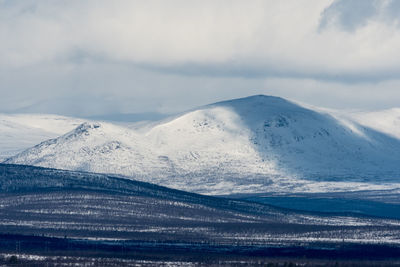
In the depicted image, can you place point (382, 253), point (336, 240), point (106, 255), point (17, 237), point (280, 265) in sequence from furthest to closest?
point (336, 240)
point (17, 237)
point (382, 253)
point (106, 255)
point (280, 265)

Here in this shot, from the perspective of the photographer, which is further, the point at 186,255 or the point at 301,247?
the point at 301,247

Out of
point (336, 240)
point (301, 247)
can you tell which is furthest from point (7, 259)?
point (336, 240)

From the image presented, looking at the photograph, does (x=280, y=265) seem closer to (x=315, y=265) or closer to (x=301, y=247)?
(x=315, y=265)

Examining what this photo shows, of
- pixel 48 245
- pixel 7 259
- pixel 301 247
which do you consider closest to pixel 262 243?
pixel 301 247

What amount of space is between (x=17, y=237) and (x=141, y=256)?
1174 inches

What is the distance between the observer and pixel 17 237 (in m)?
187

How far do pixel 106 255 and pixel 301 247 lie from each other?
110 feet

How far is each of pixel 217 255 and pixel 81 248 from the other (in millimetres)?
19230

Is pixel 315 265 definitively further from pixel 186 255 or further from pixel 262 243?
pixel 262 243

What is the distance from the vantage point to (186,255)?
551 ft

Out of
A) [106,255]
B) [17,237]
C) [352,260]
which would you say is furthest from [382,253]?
[17,237]

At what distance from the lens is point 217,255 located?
169375 millimetres

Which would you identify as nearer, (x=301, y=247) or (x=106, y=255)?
(x=106, y=255)

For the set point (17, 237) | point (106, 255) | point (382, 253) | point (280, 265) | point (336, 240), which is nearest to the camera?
point (280, 265)
